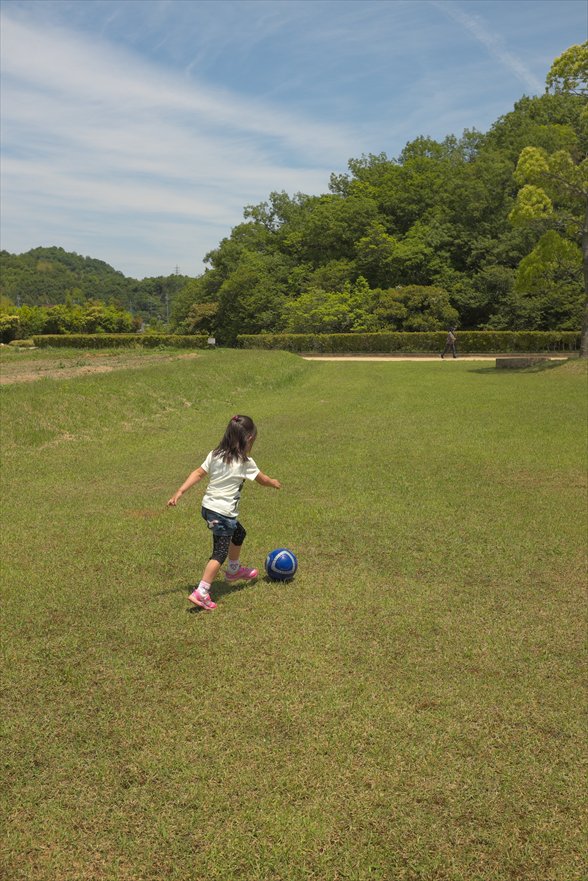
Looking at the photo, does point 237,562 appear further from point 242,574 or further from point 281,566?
point 281,566

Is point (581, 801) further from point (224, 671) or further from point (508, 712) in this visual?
point (224, 671)

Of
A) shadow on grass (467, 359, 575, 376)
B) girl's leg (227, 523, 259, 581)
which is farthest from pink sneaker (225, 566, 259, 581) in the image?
shadow on grass (467, 359, 575, 376)

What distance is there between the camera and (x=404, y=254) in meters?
58.5

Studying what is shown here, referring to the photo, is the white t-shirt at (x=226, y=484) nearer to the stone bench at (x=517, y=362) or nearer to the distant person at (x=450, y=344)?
the stone bench at (x=517, y=362)

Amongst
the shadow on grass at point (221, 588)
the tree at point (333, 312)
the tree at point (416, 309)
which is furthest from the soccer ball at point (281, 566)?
the tree at point (416, 309)

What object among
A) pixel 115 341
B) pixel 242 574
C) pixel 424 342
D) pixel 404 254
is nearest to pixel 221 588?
pixel 242 574

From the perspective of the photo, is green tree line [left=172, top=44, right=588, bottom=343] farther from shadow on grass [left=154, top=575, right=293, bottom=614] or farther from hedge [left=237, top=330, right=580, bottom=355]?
shadow on grass [left=154, top=575, right=293, bottom=614]

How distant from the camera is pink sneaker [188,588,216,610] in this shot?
5793mm

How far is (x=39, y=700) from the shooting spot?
4406 millimetres

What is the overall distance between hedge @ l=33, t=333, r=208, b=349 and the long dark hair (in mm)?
49940

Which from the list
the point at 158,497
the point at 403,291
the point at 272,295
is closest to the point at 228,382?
the point at 158,497

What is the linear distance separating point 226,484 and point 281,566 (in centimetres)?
94

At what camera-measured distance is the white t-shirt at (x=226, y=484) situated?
6109mm

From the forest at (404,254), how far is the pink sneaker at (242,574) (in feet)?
102
